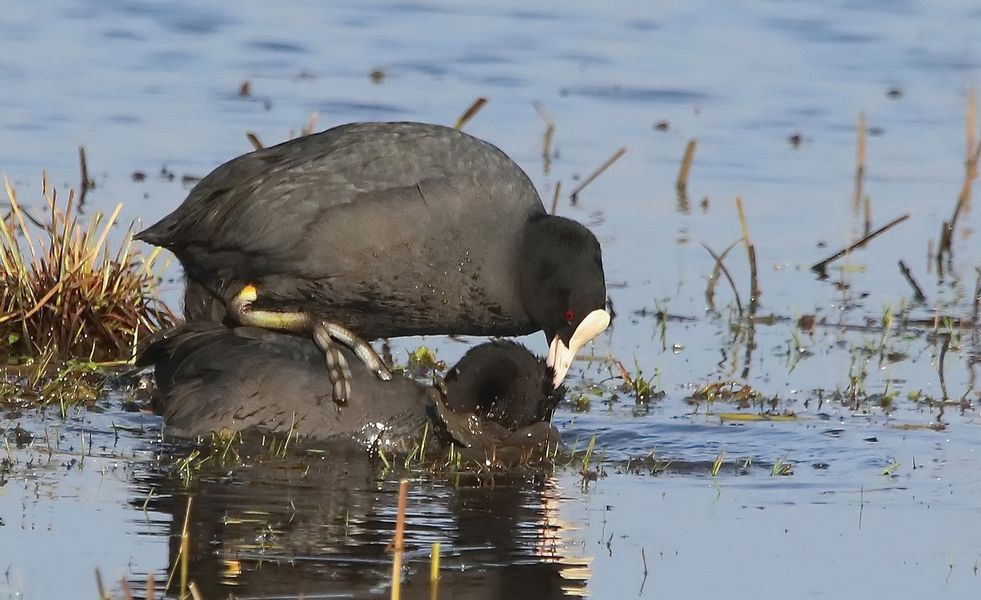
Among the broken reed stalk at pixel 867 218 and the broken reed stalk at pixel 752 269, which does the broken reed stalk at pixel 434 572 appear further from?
the broken reed stalk at pixel 867 218

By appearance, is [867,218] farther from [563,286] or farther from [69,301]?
[69,301]

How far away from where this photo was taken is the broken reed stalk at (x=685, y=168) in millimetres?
11148

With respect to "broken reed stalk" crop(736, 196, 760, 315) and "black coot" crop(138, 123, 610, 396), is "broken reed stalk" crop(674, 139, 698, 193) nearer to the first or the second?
"broken reed stalk" crop(736, 196, 760, 315)

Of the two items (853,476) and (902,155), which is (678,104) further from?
(853,476)

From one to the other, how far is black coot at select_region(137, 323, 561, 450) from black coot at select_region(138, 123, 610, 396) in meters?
0.14

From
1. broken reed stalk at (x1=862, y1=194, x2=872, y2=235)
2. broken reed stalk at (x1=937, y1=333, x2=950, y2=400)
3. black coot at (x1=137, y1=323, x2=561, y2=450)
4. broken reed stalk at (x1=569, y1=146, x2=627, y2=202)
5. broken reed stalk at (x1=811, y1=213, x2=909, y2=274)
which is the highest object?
broken reed stalk at (x1=569, y1=146, x2=627, y2=202)

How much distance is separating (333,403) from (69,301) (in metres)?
1.47

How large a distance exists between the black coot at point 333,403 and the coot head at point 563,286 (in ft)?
0.46

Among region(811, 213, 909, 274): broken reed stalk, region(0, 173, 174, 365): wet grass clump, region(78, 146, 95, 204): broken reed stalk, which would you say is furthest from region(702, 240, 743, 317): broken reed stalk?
region(78, 146, 95, 204): broken reed stalk

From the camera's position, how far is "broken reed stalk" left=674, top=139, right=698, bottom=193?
11.1 metres

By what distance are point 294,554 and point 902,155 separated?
7847mm

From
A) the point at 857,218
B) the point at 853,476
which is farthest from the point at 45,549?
the point at 857,218

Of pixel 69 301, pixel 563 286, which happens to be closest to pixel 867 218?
pixel 563 286

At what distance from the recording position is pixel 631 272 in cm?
955
